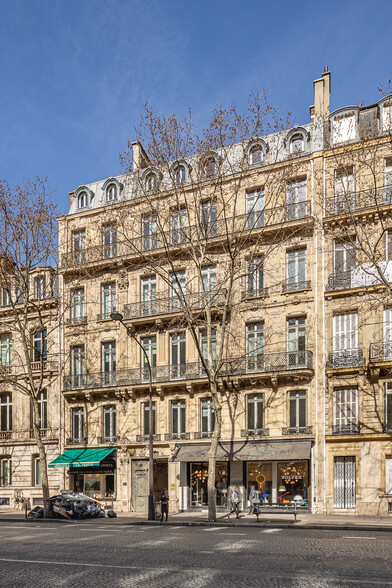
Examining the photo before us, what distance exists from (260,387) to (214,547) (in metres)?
16.8

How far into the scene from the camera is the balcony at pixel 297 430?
29.2m

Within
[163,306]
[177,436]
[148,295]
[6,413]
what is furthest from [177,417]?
[6,413]

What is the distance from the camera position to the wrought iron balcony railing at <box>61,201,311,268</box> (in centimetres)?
3061

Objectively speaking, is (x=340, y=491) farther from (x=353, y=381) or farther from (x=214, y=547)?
(x=214, y=547)

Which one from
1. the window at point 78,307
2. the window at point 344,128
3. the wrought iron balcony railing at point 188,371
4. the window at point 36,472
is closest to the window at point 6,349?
the window at point 78,307

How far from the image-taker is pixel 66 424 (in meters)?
36.2

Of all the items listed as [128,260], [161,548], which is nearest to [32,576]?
[161,548]

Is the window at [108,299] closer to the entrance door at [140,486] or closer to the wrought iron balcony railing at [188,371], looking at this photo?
the wrought iron balcony railing at [188,371]

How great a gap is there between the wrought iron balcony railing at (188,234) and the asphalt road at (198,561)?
14619 mm

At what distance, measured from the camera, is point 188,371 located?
1288 inches

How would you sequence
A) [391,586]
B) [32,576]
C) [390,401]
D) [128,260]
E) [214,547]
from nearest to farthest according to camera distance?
[391,586] < [32,576] < [214,547] < [390,401] < [128,260]

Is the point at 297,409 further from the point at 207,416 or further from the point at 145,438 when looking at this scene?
the point at 145,438

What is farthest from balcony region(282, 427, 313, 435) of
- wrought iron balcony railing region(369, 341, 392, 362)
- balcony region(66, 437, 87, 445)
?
balcony region(66, 437, 87, 445)

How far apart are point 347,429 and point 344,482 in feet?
7.41
